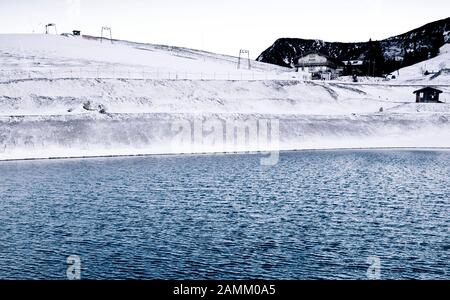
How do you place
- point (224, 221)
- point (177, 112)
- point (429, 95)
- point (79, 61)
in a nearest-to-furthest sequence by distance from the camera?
point (224, 221), point (177, 112), point (429, 95), point (79, 61)

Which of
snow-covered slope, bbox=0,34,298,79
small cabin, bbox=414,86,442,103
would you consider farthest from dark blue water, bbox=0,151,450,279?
small cabin, bbox=414,86,442,103

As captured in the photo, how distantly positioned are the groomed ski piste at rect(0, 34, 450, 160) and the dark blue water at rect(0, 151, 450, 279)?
18.1m

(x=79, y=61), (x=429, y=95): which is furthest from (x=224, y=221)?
(x=79, y=61)

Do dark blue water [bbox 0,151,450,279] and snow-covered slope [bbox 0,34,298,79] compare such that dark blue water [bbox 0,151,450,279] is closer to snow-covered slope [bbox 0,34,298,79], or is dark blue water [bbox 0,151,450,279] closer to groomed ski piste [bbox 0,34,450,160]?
groomed ski piste [bbox 0,34,450,160]

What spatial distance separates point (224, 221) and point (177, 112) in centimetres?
6256

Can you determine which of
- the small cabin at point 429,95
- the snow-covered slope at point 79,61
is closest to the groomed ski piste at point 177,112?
the snow-covered slope at point 79,61

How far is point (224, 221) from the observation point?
130 feet

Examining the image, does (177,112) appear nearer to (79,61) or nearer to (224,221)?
(79,61)

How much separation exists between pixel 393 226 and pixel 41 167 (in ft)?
158

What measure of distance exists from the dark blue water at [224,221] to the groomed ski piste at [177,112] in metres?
18.1

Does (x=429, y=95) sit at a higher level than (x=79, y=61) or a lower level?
→ lower

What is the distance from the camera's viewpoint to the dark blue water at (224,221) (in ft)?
94.6
